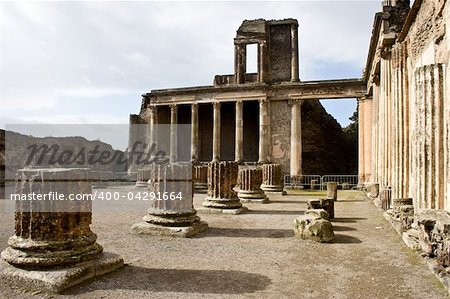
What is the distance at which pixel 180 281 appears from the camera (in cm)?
422

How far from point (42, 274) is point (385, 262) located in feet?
13.5

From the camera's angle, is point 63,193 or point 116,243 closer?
point 63,193

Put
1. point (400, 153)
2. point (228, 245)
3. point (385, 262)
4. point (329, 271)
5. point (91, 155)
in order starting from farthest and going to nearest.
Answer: point (91, 155) < point (400, 153) < point (228, 245) < point (385, 262) < point (329, 271)

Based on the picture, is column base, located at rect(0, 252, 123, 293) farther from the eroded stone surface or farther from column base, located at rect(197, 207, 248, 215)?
the eroded stone surface

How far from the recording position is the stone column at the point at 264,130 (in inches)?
885

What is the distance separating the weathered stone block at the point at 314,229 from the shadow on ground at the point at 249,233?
1.12 ft

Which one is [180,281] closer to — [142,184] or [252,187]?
[252,187]

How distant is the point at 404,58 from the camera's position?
33.1 feet

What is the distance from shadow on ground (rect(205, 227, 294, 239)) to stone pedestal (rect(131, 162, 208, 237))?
285mm

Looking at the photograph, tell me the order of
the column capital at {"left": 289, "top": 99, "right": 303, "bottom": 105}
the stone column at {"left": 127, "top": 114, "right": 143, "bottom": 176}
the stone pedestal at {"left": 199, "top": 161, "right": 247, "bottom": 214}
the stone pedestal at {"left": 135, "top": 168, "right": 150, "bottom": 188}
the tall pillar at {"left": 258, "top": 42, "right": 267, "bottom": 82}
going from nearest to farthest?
the stone pedestal at {"left": 199, "top": 161, "right": 247, "bottom": 214} → the stone pedestal at {"left": 135, "top": 168, "right": 150, "bottom": 188} → the column capital at {"left": 289, "top": 99, "right": 303, "bottom": 105} → the tall pillar at {"left": 258, "top": 42, "right": 267, "bottom": 82} → the stone column at {"left": 127, "top": 114, "right": 143, "bottom": 176}

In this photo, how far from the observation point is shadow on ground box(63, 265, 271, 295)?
12.9ft

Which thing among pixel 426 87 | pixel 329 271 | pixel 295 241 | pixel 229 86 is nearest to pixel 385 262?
pixel 329 271

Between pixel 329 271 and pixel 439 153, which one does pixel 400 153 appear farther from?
→ pixel 329 271

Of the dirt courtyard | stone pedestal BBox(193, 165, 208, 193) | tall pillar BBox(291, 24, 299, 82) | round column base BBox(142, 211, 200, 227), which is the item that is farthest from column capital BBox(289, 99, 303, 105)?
round column base BBox(142, 211, 200, 227)
